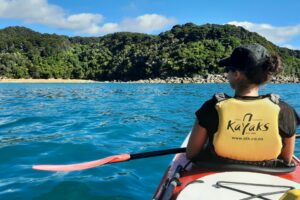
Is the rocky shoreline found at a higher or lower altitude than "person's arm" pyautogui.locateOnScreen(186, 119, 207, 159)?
lower

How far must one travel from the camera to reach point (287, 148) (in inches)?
156

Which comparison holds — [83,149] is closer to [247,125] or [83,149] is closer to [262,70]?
[247,125]

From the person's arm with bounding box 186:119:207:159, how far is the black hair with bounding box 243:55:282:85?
0.62 m

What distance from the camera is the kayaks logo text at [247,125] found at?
3.65 m

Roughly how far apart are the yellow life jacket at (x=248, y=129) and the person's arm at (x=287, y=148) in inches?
6.8

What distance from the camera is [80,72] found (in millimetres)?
132500

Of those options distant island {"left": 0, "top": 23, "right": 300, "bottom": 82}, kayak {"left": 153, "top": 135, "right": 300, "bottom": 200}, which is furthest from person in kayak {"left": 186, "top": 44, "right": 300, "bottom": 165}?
distant island {"left": 0, "top": 23, "right": 300, "bottom": 82}

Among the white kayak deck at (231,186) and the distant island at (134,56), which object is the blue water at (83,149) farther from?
the distant island at (134,56)

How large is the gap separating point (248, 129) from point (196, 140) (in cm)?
50

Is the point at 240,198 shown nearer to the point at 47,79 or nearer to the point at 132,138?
the point at 132,138

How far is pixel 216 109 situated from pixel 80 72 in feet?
430

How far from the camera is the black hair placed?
3592mm

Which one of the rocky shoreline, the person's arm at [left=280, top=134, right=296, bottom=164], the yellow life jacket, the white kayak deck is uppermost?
the yellow life jacket

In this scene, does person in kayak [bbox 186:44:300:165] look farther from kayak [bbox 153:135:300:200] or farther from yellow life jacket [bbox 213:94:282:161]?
kayak [bbox 153:135:300:200]
